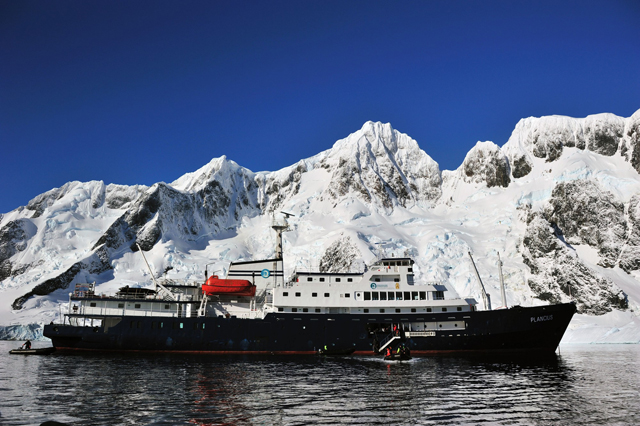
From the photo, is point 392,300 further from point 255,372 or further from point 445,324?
Result: point 255,372

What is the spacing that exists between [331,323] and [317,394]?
20.4 metres

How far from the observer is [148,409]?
1575cm

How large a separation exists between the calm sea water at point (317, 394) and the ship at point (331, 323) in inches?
321

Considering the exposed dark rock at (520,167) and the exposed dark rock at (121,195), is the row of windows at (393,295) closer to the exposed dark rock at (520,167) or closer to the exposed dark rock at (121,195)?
the exposed dark rock at (520,167)

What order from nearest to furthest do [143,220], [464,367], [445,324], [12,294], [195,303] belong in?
[464,367], [445,324], [195,303], [12,294], [143,220]

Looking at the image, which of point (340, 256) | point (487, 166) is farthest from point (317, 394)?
point (487, 166)

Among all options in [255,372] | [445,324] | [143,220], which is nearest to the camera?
[255,372]

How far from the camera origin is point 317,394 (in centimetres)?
1878

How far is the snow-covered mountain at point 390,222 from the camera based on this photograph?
102 m

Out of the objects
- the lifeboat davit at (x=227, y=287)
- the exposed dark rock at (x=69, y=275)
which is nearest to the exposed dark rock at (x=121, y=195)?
the exposed dark rock at (x=69, y=275)

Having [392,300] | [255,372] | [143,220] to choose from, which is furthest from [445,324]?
[143,220]

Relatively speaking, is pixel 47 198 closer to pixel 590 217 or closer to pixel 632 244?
A: pixel 590 217

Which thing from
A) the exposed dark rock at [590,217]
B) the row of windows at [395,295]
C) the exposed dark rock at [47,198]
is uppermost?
the exposed dark rock at [47,198]

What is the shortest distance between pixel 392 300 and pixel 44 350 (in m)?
31.1
